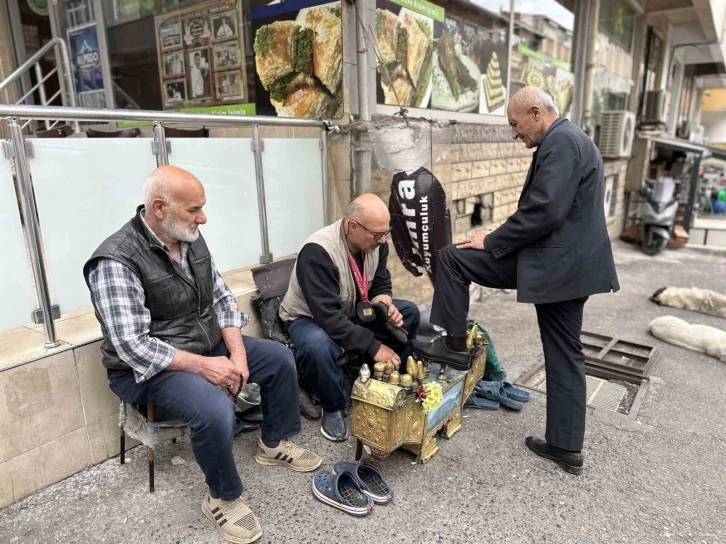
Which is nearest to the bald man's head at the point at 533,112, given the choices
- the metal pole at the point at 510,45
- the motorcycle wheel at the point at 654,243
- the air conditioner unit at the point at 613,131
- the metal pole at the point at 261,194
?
the metal pole at the point at 261,194

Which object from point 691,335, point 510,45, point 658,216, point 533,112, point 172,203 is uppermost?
point 510,45

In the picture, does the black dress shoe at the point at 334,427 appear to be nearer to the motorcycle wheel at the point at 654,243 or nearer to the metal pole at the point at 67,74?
the metal pole at the point at 67,74

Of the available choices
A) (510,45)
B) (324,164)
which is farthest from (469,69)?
(324,164)

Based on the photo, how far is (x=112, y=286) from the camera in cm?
210

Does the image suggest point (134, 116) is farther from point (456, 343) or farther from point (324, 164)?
point (456, 343)

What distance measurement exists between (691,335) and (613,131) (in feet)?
17.9

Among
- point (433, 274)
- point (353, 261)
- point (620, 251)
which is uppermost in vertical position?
point (353, 261)

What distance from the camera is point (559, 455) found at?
2.72 meters

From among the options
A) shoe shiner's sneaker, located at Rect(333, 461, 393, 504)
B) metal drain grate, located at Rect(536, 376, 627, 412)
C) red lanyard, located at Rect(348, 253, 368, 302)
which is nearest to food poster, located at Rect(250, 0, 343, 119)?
red lanyard, located at Rect(348, 253, 368, 302)

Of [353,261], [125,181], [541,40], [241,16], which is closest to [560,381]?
[353,261]

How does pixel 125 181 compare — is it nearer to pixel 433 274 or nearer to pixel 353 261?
pixel 353 261

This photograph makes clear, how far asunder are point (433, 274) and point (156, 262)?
220 centimetres

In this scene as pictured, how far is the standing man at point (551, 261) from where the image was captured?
239 cm

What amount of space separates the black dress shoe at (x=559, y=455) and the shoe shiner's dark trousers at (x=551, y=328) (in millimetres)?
45
